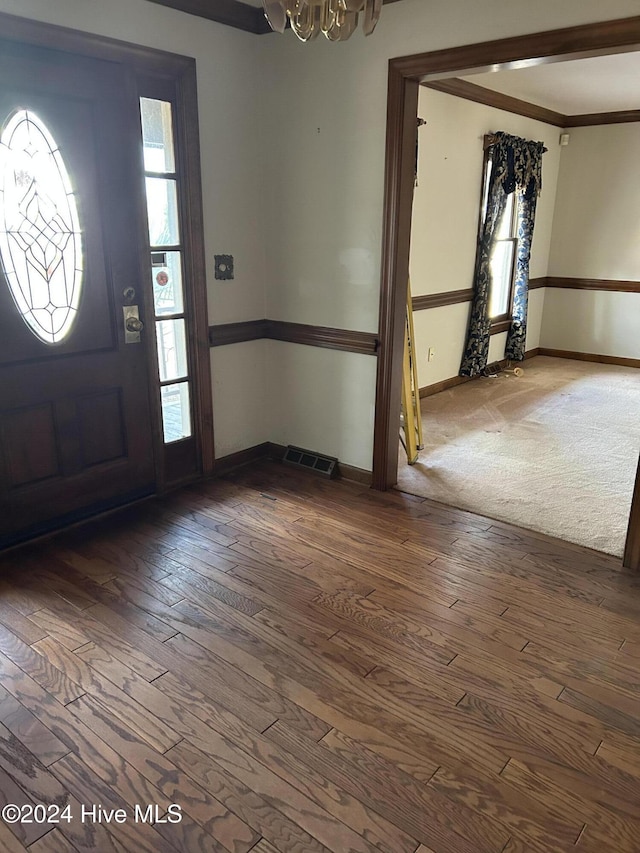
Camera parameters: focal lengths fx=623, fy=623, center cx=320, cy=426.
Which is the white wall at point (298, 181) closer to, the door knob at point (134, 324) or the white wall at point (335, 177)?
the white wall at point (335, 177)

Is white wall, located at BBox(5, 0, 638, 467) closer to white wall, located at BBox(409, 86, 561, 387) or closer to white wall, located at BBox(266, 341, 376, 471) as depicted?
white wall, located at BBox(266, 341, 376, 471)

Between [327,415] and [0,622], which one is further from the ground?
[327,415]

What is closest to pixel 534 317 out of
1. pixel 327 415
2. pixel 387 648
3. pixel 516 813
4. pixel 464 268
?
pixel 464 268

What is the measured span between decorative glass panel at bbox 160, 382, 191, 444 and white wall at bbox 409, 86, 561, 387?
7.81 ft

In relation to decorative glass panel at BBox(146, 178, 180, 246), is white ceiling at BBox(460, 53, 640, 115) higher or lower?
higher

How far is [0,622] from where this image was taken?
2.42 m

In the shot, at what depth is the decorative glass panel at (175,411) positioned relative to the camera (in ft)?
11.5

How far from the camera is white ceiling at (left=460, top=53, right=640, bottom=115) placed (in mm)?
4559

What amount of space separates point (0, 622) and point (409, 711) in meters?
1.59

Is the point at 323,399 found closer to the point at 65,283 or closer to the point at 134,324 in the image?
the point at 134,324

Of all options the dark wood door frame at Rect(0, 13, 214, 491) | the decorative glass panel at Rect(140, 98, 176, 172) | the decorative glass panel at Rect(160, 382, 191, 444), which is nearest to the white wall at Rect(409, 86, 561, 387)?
the dark wood door frame at Rect(0, 13, 214, 491)

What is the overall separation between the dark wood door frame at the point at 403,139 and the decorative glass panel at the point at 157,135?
1129 millimetres

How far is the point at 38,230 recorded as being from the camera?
276cm

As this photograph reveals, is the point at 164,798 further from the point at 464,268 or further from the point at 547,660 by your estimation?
the point at 464,268
